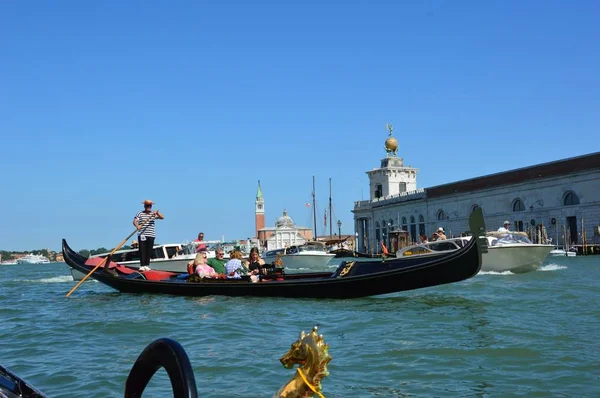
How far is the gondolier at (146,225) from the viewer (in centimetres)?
1259

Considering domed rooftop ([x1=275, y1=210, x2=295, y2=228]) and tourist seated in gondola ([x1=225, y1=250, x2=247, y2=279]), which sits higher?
domed rooftop ([x1=275, y1=210, x2=295, y2=228])

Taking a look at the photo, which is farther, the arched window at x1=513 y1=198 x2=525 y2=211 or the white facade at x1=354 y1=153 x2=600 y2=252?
the arched window at x1=513 y1=198 x2=525 y2=211

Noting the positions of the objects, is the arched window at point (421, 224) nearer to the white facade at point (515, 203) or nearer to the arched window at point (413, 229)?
the white facade at point (515, 203)

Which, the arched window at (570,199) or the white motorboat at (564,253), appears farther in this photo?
the arched window at (570,199)

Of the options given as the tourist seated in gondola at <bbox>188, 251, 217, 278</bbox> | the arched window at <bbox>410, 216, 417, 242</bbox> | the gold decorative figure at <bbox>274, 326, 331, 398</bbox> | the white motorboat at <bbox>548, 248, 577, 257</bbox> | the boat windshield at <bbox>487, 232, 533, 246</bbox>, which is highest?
the arched window at <bbox>410, 216, 417, 242</bbox>

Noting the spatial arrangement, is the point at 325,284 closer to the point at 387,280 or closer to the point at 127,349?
the point at 387,280

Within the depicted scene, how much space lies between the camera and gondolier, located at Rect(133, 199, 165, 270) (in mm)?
12594

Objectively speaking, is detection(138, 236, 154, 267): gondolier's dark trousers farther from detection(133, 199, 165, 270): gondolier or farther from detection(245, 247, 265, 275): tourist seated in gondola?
detection(245, 247, 265, 275): tourist seated in gondola

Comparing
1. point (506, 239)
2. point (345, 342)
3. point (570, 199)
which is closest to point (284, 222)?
point (570, 199)

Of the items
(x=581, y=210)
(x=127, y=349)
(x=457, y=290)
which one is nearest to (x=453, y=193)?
(x=581, y=210)

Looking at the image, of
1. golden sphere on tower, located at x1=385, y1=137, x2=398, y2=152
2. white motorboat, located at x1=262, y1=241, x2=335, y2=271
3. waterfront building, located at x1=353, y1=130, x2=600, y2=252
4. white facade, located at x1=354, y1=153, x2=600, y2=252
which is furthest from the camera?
golden sphere on tower, located at x1=385, y1=137, x2=398, y2=152

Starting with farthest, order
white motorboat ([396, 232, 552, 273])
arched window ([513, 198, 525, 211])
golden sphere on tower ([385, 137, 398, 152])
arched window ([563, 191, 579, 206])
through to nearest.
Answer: golden sphere on tower ([385, 137, 398, 152]) < arched window ([513, 198, 525, 211]) < arched window ([563, 191, 579, 206]) < white motorboat ([396, 232, 552, 273])

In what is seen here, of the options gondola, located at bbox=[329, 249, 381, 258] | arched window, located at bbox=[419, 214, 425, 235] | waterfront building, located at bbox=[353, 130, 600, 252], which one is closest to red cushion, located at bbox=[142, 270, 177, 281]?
waterfront building, located at bbox=[353, 130, 600, 252]

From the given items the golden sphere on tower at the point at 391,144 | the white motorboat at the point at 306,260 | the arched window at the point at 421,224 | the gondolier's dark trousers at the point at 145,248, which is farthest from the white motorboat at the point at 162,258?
the golden sphere on tower at the point at 391,144
